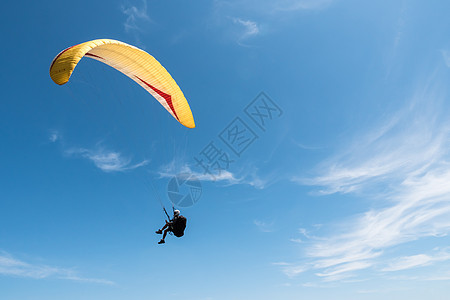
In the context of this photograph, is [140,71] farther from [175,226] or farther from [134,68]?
[175,226]

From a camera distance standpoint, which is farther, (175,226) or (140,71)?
(140,71)

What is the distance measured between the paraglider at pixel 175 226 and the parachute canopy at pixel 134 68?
6.26 metres

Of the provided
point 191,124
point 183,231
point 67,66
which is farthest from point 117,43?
point 183,231

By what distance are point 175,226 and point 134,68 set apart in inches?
386

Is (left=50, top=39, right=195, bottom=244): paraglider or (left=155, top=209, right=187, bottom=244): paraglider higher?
(left=50, top=39, right=195, bottom=244): paraglider

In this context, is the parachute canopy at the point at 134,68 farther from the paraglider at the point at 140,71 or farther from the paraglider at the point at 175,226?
the paraglider at the point at 175,226

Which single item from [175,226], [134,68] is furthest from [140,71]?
[175,226]

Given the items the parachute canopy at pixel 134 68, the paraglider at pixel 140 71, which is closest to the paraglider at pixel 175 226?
the paraglider at pixel 140 71

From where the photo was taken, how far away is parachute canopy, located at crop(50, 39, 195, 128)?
42.4 ft

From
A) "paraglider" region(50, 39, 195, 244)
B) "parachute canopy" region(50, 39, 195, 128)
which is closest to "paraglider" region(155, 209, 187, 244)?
"paraglider" region(50, 39, 195, 244)

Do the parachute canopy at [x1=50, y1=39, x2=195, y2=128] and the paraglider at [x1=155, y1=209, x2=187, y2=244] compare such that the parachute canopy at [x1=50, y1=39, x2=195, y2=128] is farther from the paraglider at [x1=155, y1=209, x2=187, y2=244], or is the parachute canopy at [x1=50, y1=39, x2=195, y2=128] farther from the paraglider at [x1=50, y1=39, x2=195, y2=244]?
the paraglider at [x1=155, y1=209, x2=187, y2=244]

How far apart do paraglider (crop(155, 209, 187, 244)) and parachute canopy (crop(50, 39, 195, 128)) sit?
626cm

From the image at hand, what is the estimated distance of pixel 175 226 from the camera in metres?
16.3

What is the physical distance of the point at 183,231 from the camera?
16.5 metres
